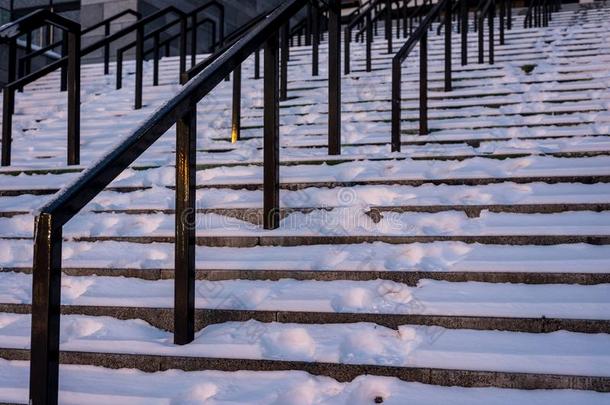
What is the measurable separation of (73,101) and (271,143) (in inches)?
95.3

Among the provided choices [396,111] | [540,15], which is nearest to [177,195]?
[396,111]

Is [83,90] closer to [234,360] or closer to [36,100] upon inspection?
[36,100]

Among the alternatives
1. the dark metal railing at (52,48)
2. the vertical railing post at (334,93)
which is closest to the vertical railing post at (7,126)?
the dark metal railing at (52,48)

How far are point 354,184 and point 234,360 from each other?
5.55 ft

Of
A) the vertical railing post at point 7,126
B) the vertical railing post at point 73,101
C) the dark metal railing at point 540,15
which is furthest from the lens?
the dark metal railing at point 540,15

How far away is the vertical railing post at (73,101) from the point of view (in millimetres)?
5055

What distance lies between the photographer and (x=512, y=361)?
2.22 m

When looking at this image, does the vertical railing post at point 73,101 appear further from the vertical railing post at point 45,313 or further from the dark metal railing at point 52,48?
the vertical railing post at point 45,313

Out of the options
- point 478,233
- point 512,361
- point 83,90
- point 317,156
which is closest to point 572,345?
point 512,361

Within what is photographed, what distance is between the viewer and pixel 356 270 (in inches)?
115

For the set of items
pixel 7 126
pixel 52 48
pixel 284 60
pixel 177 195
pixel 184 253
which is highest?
pixel 52 48

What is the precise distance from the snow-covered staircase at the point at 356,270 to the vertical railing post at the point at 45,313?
1.40 feet

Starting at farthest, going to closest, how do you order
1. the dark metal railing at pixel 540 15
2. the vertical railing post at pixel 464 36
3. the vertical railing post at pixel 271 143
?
the dark metal railing at pixel 540 15 → the vertical railing post at pixel 464 36 → the vertical railing post at pixel 271 143

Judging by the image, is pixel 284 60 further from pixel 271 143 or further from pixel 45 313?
pixel 45 313
